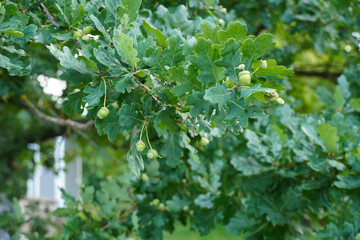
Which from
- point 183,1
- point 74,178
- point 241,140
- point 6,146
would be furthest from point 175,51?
point 74,178

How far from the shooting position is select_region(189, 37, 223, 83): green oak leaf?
142cm

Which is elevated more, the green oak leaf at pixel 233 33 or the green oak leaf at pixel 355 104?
the green oak leaf at pixel 233 33

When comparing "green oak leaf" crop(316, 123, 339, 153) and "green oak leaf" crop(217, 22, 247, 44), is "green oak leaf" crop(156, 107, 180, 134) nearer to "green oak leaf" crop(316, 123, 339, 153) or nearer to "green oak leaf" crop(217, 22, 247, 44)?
"green oak leaf" crop(217, 22, 247, 44)

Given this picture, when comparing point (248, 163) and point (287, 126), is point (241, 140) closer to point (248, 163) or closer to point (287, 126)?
point (287, 126)

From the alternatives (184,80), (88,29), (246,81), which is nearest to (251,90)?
(246,81)

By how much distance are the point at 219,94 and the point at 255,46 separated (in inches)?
8.1

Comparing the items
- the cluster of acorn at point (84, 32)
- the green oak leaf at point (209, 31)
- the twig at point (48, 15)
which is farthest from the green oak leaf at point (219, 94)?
the twig at point (48, 15)

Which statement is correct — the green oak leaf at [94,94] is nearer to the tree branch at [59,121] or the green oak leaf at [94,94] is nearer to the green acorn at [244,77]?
the green acorn at [244,77]

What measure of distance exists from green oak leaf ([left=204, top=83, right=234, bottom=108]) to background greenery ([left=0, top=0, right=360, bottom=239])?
10cm

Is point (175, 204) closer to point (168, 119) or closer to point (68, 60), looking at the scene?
point (168, 119)

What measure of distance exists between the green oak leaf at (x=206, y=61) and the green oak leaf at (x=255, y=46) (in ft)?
0.32

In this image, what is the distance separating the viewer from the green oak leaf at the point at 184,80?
4.80 ft

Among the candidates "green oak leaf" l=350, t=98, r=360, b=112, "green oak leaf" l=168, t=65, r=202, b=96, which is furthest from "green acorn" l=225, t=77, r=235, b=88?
"green oak leaf" l=350, t=98, r=360, b=112

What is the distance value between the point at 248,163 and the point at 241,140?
0.69m
